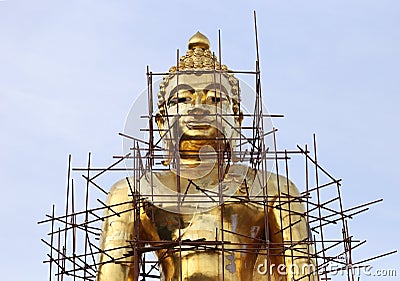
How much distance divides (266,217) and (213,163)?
866 mm

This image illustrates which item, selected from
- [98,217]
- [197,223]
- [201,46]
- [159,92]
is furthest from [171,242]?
[201,46]

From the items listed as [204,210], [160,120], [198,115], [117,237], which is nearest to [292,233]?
[204,210]

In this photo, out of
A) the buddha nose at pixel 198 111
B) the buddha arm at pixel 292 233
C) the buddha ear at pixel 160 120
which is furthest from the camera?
the buddha ear at pixel 160 120

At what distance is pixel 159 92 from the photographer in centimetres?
856

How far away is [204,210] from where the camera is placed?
7582 millimetres

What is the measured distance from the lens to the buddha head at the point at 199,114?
8.02 m

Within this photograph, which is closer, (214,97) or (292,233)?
(292,233)

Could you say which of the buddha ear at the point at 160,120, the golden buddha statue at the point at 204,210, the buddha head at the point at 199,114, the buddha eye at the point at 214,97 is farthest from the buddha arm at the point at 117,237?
the buddha eye at the point at 214,97

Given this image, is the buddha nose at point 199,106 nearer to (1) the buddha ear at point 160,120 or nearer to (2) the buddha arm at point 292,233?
(1) the buddha ear at point 160,120

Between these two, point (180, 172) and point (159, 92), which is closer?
point (180, 172)

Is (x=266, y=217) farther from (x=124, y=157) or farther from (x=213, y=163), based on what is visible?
(x=124, y=157)

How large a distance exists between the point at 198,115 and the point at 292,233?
128 centimetres

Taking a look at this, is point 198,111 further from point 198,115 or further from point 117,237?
point 117,237

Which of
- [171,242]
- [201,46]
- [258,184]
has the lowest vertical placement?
[171,242]
